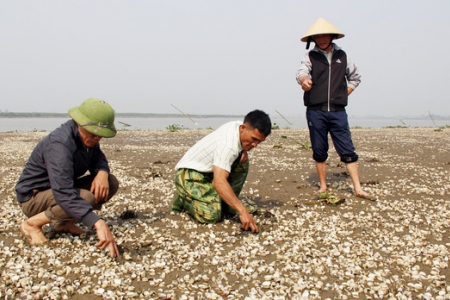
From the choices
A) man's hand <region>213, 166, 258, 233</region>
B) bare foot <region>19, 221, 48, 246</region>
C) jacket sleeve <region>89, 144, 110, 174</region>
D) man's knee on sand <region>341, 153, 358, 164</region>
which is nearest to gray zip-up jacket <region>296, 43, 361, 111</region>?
man's knee on sand <region>341, 153, 358, 164</region>

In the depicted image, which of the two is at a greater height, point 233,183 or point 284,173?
point 233,183

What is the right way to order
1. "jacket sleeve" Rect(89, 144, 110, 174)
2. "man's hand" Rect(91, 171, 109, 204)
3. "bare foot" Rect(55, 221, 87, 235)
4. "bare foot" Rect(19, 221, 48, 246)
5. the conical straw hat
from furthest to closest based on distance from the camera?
the conical straw hat → "jacket sleeve" Rect(89, 144, 110, 174) → "bare foot" Rect(55, 221, 87, 235) → "man's hand" Rect(91, 171, 109, 204) → "bare foot" Rect(19, 221, 48, 246)

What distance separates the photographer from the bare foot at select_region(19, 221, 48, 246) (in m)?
3.99

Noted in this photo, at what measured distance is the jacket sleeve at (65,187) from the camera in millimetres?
3557

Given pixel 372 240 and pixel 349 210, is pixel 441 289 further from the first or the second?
pixel 349 210

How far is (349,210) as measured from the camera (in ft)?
18.0

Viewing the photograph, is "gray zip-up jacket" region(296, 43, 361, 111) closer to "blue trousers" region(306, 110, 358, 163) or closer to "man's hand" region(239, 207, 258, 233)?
"blue trousers" region(306, 110, 358, 163)

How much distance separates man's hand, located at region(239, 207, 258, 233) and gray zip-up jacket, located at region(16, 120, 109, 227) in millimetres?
1598

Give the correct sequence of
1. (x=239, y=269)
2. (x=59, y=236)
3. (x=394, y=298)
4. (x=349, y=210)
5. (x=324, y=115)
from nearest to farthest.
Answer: (x=394, y=298) < (x=239, y=269) < (x=59, y=236) < (x=349, y=210) < (x=324, y=115)

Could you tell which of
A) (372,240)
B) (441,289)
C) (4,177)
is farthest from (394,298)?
(4,177)

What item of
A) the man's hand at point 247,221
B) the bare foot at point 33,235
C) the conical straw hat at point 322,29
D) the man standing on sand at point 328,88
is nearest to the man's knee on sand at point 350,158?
the man standing on sand at point 328,88

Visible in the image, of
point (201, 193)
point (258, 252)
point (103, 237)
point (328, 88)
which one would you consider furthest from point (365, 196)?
point (103, 237)

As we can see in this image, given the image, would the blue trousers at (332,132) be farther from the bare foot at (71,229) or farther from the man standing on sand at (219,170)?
the bare foot at (71,229)

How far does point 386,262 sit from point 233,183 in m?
2.00
